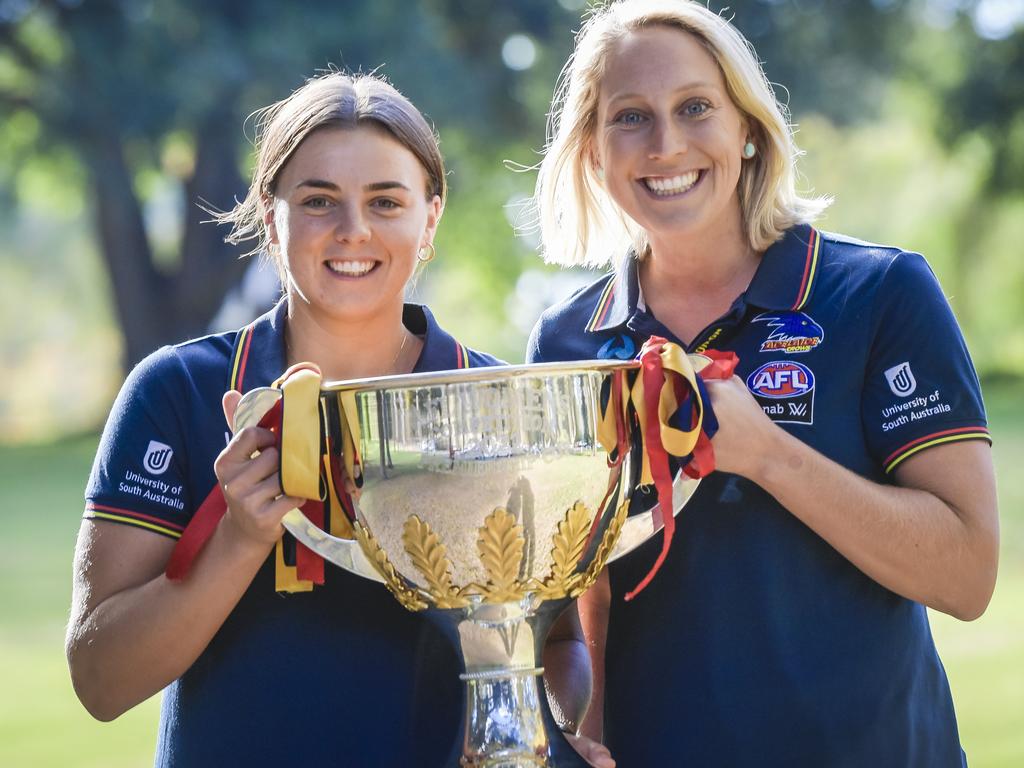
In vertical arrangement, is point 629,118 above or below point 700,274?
above

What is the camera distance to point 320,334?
1774 millimetres

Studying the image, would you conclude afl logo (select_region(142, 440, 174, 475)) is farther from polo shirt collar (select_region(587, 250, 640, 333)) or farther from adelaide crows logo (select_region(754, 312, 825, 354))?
adelaide crows logo (select_region(754, 312, 825, 354))

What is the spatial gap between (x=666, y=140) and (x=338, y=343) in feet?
1.59

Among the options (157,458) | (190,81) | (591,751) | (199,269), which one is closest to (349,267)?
(157,458)

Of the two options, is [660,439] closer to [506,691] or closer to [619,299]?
[506,691]

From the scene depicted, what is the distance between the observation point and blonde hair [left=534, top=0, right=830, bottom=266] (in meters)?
1.79

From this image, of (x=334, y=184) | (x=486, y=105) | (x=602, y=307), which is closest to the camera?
(x=334, y=184)

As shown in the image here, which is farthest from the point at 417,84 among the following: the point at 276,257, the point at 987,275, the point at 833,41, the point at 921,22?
the point at 276,257

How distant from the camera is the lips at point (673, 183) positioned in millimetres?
1770

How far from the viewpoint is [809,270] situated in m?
1.77

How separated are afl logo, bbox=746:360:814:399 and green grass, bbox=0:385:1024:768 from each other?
3.71m

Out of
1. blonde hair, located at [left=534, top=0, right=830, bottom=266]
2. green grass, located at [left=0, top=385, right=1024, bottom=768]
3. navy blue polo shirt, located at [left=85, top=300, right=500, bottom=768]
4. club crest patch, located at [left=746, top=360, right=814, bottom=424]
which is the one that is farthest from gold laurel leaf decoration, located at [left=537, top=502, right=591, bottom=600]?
green grass, located at [left=0, top=385, right=1024, bottom=768]

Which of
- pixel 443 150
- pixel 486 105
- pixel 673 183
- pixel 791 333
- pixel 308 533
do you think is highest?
pixel 486 105

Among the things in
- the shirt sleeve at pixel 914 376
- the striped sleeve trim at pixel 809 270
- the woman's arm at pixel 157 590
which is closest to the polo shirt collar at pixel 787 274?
the striped sleeve trim at pixel 809 270
